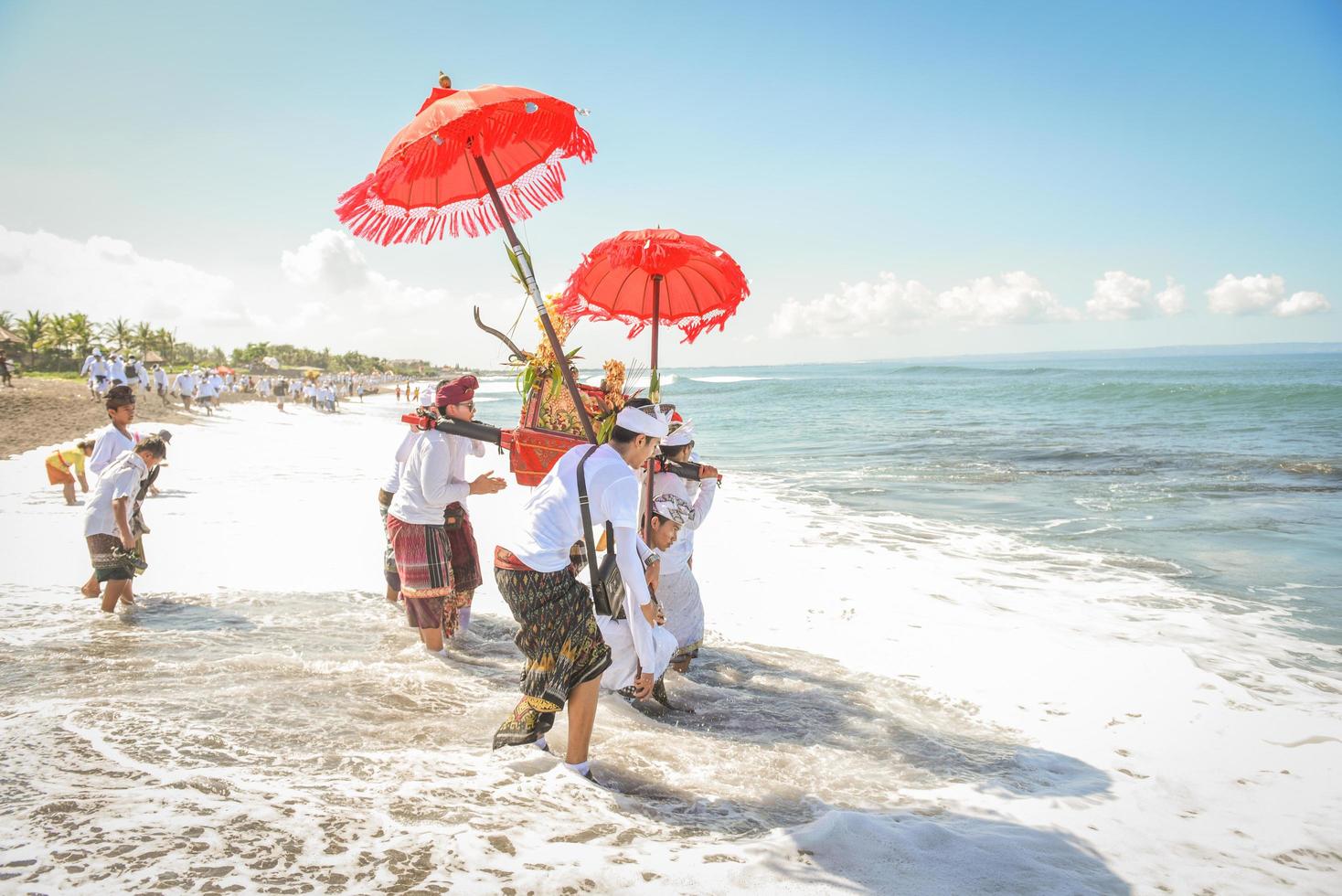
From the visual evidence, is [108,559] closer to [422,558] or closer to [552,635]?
[422,558]

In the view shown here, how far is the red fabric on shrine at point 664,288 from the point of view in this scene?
5062 mm

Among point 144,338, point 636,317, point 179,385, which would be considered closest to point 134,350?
point 144,338

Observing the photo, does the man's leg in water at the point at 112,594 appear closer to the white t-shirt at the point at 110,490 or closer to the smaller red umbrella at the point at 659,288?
the white t-shirt at the point at 110,490

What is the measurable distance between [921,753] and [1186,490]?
12766mm

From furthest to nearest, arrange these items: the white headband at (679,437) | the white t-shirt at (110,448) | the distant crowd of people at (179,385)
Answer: the distant crowd of people at (179,385) → the white t-shirt at (110,448) → the white headband at (679,437)

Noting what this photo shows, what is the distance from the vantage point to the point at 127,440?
245 inches

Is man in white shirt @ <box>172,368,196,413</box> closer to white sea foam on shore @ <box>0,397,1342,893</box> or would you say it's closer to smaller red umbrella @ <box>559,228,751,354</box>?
white sea foam on shore @ <box>0,397,1342,893</box>

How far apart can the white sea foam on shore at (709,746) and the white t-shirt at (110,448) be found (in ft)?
3.90

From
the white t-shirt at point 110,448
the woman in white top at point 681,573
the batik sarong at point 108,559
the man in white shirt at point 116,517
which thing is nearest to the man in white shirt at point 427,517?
the woman in white top at point 681,573

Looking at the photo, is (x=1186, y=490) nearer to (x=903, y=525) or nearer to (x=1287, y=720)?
(x=903, y=525)

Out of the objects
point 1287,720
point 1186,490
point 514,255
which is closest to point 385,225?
point 514,255

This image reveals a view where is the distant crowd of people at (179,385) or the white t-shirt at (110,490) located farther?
the distant crowd of people at (179,385)

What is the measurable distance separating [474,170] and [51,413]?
22725 mm

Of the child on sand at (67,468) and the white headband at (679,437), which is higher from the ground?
the white headband at (679,437)
